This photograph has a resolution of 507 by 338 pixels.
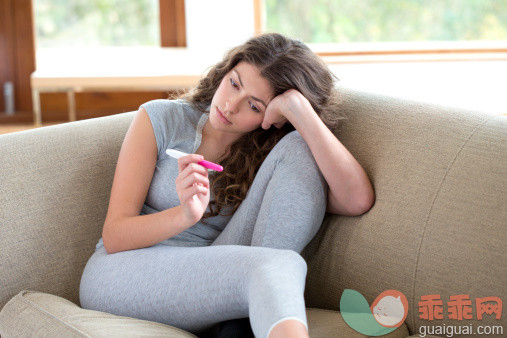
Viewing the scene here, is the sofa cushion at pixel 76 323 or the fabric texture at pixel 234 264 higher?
the fabric texture at pixel 234 264

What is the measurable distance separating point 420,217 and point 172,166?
1.90 ft

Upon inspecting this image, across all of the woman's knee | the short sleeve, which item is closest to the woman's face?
the short sleeve

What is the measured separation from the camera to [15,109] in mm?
3609

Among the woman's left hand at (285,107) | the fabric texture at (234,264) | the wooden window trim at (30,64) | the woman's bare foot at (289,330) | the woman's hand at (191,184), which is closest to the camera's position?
the woman's bare foot at (289,330)

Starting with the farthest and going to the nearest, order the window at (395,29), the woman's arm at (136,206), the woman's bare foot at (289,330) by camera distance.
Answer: the window at (395,29), the woman's arm at (136,206), the woman's bare foot at (289,330)

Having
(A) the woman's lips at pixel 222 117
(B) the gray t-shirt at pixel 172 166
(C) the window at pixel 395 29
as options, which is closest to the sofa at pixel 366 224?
(B) the gray t-shirt at pixel 172 166

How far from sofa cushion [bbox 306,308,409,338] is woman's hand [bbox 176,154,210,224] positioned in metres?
0.34

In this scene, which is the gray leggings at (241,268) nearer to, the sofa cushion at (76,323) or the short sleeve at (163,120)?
the sofa cushion at (76,323)

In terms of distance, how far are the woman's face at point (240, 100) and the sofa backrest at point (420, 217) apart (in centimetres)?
24

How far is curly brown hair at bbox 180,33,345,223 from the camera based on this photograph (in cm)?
145

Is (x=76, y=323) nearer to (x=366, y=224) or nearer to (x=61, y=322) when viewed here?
(x=61, y=322)

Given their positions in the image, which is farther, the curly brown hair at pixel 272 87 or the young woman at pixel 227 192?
the curly brown hair at pixel 272 87

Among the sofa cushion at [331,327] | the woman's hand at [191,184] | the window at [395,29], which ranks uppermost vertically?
the window at [395,29]

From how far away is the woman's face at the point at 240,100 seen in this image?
1.44m
